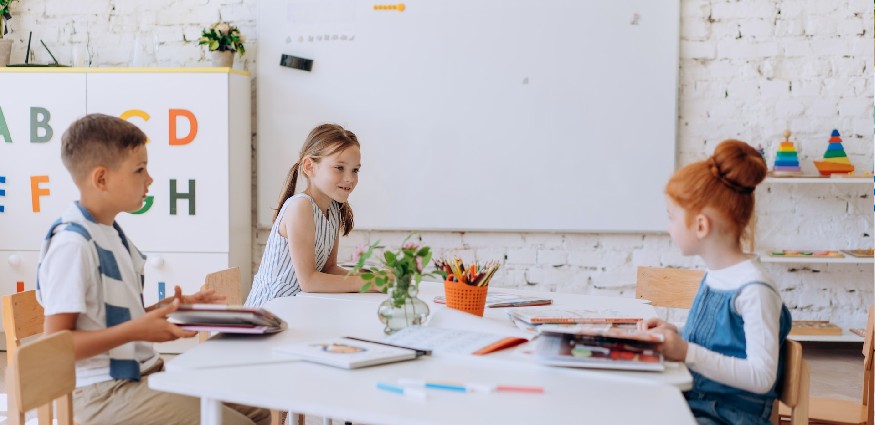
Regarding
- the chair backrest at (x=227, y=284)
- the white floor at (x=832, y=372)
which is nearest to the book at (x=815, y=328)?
the white floor at (x=832, y=372)

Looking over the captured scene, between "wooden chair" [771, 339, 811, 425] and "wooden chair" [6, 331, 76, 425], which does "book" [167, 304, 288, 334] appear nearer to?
"wooden chair" [6, 331, 76, 425]

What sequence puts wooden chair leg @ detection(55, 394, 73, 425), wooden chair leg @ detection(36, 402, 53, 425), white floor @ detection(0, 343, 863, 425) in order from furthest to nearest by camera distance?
white floor @ detection(0, 343, 863, 425)
wooden chair leg @ detection(36, 402, 53, 425)
wooden chair leg @ detection(55, 394, 73, 425)

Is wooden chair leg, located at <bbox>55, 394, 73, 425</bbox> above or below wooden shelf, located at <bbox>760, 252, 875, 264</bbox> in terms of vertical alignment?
below

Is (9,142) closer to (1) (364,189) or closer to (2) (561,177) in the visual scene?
(1) (364,189)

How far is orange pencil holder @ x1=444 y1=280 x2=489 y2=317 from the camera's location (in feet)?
6.88

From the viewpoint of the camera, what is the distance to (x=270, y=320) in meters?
1.82

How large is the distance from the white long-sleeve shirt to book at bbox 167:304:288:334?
2.70ft

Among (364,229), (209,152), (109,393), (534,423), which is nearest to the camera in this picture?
(534,423)

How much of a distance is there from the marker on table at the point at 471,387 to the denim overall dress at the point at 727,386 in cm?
48

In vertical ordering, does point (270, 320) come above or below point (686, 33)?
below

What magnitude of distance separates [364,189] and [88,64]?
1.47 m

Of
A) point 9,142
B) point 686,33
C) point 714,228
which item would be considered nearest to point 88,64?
point 9,142

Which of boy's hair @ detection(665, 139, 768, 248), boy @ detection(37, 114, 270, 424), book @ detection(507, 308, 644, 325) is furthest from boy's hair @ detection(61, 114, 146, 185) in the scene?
boy's hair @ detection(665, 139, 768, 248)

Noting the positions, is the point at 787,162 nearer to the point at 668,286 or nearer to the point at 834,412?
the point at 668,286
